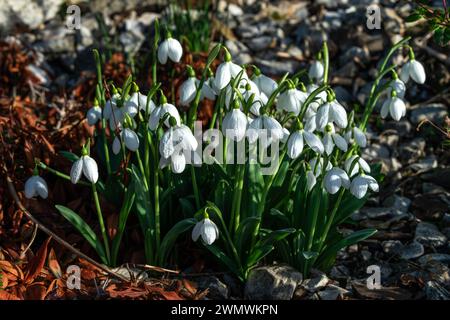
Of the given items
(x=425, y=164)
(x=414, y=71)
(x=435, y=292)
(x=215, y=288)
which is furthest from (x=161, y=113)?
(x=425, y=164)

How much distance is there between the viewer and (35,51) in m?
4.38

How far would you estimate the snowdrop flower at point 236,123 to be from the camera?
2301 mm

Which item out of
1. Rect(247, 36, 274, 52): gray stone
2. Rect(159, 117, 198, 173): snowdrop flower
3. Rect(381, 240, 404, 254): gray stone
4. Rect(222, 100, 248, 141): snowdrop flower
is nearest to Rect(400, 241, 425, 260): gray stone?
Rect(381, 240, 404, 254): gray stone

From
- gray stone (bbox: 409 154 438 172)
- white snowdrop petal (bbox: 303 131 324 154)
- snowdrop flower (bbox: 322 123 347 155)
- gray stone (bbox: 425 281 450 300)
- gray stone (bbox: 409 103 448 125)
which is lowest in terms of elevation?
gray stone (bbox: 409 154 438 172)

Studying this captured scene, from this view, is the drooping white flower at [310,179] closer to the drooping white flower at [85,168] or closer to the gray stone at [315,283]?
the gray stone at [315,283]

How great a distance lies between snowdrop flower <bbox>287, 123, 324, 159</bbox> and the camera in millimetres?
2338

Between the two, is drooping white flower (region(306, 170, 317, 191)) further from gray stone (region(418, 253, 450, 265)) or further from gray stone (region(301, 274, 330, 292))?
gray stone (region(418, 253, 450, 265))

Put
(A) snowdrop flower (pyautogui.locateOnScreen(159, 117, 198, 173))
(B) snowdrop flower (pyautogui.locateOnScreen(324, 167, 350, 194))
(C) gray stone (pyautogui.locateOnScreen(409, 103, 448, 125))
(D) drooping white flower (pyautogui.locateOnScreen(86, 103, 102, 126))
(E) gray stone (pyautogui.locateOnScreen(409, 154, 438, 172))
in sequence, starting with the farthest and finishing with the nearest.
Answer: (C) gray stone (pyautogui.locateOnScreen(409, 103, 448, 125)) → (E) gray stone (pyautogui.locateOnScreen(409, 154, 438, 172)) → (D) drooping white flower (pyautogui.locateOnScreen(86, 103, 102, 126)) → (B) snowdrop flower (pyautogui.locateOnScreen(324, 167, 350, 194)) → (A) snowdrop flower (pyautogui.locateOnScreen(159, 117, 198, 173))

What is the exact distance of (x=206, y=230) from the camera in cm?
236

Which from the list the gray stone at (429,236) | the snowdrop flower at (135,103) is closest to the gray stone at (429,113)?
the gray stone at (429,236)

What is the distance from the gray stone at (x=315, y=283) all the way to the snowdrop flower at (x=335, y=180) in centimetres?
39

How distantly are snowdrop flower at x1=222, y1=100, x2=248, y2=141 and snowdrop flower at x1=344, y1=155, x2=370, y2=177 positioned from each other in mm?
389

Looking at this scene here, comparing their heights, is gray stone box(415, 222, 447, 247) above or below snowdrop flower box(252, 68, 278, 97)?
below

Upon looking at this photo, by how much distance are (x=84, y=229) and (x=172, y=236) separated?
12.1 inches
